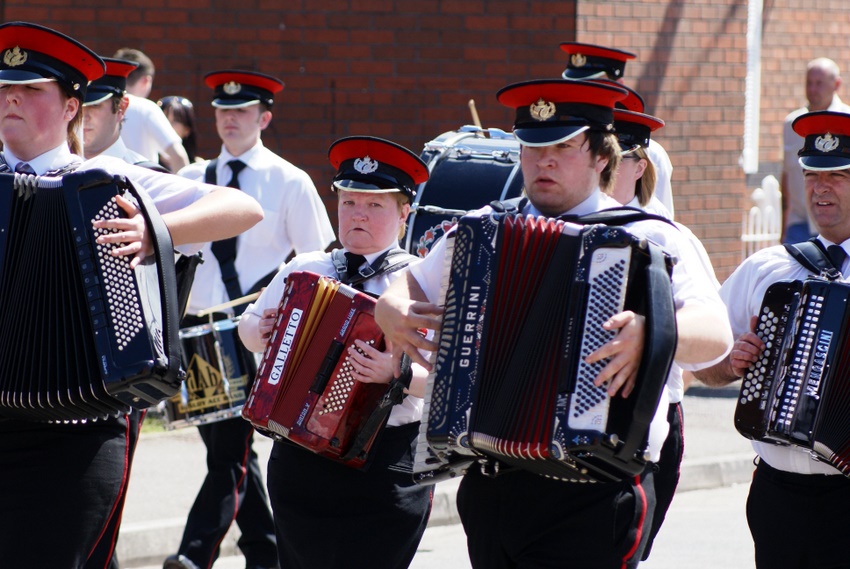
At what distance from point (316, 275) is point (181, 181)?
511 millimetres

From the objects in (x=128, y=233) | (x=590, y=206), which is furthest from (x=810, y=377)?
(x=128, y=233)

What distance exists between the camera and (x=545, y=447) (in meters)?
3.31

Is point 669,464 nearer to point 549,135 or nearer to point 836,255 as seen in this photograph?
point 836,255

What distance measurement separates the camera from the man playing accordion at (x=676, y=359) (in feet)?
11.9

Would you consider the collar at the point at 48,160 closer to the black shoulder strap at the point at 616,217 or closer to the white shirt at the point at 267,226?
the black shoulder strap at the point at 616,217

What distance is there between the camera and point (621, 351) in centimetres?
325

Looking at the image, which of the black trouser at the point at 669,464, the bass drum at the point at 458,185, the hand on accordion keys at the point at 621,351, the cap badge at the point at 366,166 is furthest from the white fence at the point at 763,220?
the hand on accordion keys at the point at 621,351

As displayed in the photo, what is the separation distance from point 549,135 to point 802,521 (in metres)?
1.50

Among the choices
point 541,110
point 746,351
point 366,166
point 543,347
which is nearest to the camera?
point 543,347

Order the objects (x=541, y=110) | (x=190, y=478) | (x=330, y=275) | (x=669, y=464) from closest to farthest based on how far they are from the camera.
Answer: (x=541, y=110)
(x=330, y=275)
(x=669, y=464)
(x=190, y=478)

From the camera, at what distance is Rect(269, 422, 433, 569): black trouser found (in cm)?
436

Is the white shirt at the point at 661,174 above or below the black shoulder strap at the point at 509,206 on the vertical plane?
below

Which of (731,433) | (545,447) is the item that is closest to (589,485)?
(545,447)

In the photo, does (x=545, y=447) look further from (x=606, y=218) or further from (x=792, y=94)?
(x=792, y=94)
